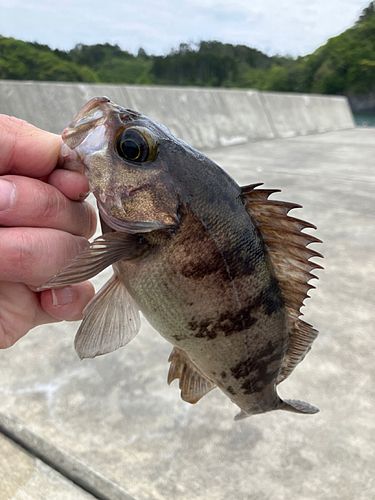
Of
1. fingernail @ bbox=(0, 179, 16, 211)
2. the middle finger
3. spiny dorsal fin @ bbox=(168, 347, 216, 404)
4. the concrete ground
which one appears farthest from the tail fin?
fingernail @ bbox=(0, 179, 16, 211)

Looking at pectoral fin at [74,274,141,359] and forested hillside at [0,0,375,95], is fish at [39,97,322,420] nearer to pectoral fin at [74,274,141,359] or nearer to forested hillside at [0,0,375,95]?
pectoral fin at [74,274,141,359]

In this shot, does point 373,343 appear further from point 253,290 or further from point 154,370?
point 253,290

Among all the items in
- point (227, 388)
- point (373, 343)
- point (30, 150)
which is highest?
point (30, 150)

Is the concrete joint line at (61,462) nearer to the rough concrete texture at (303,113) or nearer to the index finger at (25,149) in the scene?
the index finger at (25,149)

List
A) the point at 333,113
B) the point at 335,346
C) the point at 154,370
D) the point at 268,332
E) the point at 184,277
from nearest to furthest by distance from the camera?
1. the point at 184,277
2. the point at 268,332
3. the point at 154,370
4. the point at 335,346
5. the point at 333,113

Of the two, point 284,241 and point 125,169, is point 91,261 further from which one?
point 284,241

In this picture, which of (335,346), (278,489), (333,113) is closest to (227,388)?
(278,489)
